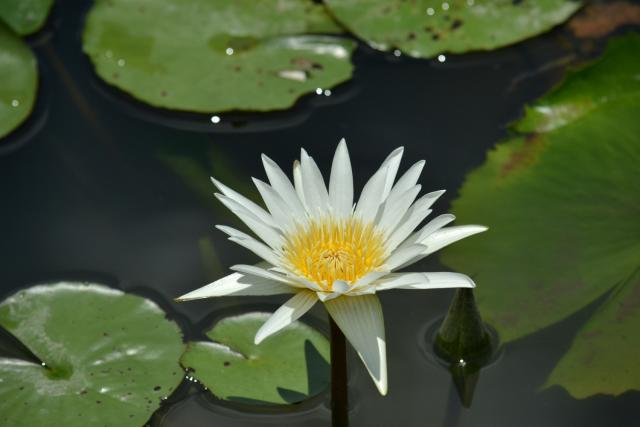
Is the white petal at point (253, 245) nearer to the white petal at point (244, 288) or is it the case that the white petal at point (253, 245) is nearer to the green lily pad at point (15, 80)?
the white petal at point (244, 288)

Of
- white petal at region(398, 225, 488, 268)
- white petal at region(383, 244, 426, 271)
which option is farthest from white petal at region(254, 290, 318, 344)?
white petal at region(398, 225, 488, 268)

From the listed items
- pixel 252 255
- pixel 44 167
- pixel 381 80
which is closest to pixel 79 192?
pixel 44 167

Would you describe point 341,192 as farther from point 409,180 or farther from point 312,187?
point 409,180

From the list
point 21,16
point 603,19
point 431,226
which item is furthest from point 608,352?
point 21,16

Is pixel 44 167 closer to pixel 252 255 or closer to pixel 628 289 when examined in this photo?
pixel 252 255

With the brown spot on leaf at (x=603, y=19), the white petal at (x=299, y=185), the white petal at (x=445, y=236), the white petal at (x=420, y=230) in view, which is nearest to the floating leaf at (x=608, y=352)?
the white petal at (x=445, y=236)

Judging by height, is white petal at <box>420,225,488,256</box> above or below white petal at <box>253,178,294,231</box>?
below

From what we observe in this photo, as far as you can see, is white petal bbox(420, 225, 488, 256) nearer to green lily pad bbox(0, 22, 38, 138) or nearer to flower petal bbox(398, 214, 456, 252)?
flower petal bbox(398, 214, 456, 252)
